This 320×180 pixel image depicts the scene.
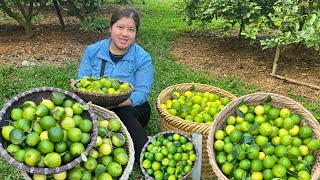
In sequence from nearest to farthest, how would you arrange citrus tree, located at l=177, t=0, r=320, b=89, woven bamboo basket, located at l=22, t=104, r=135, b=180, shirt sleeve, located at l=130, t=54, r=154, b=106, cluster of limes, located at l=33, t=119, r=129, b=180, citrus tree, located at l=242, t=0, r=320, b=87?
cluster of limes, located at l=33, t=119, r=129, b=180
woven bamboo basket, located at l=22, t=104, r=135, b=180
shirt sleeve, located at l=130, t=54, r=154, b=106
citrus tree, located at l=242, t=0, r=320, b=87
citrus tree, located at l=177, t=0, r=320, b=89

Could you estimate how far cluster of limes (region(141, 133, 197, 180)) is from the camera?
278cm

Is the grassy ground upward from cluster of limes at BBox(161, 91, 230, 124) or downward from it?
downward

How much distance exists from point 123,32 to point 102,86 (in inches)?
25.1

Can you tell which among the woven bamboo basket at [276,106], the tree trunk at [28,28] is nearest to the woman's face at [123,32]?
the woven bamboo basket at [276,106]

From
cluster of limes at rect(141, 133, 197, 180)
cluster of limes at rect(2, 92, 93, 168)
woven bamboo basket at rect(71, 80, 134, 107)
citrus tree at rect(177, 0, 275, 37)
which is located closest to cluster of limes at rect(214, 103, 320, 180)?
cluster of limes at rect(141, 133, 197, 180)

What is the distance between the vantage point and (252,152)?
2572mm

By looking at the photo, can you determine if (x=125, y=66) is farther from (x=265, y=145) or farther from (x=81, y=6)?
(x=81, y=6)

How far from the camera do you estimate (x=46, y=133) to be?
2297 mm

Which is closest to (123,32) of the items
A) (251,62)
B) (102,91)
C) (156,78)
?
(102,91)

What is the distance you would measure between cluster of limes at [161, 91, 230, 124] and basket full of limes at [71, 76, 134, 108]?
61 cm

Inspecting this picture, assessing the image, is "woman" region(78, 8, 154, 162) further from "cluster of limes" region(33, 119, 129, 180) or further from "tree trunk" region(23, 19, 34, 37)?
"tree trunk" region(23, 19, 34, 37)

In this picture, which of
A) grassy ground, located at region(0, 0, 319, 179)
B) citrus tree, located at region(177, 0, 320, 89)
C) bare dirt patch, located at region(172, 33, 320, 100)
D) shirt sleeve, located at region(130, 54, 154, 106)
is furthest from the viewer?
bare dirt patch, located at region(172, 33, 320, 100)

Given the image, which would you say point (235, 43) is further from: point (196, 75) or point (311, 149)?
point (311, 149)

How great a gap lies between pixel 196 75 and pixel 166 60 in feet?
3.19
